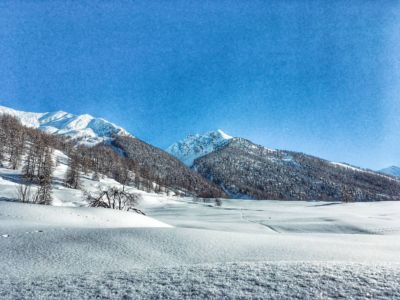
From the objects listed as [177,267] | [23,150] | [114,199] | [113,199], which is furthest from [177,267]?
[23,150]

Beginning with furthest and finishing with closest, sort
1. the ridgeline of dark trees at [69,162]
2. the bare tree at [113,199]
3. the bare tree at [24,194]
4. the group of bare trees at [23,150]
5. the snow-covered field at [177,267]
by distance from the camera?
the ridgeline of dark trees at [69,162] < the group of bare trees at [23,150] < the bare tree at [24,194] < the bare tree at [113,199] < the snow-covered field at [177,267]

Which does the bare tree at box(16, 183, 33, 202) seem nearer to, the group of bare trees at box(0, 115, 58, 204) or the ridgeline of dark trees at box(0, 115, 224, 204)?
the ridgeline of dark trees at box(0, 115, 224, 204)

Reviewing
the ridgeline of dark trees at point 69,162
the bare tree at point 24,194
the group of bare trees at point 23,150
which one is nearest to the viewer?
the bare tree at point 24,194

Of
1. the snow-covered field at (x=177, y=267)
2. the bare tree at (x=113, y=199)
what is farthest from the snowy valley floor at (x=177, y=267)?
the bare tree at (x=113, y=199)

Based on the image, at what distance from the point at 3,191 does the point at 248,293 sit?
54.7 meters

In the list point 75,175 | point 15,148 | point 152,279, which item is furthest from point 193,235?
point 15,148

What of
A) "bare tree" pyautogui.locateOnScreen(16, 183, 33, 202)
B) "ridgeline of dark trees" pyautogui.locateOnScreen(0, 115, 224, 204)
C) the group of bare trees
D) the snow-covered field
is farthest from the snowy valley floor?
the group of bare trees

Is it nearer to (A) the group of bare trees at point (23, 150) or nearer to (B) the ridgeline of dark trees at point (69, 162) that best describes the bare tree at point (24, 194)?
(B) the ridgeline of dark trees at point (69, 162)

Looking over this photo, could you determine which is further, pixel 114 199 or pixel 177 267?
pixel 114 199

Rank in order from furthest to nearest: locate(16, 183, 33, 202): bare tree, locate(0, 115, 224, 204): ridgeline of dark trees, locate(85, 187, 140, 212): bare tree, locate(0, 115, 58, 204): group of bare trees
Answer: locate(0, 115, 224, 204): ridgeline of dark trees, locate(0, 115, 58, 204): group of bare trees, locate(16, 183, 33, 202): bare tree, locate(85, 187, 140, 212): bare tree

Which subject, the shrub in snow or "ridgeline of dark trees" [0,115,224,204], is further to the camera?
"ridgeline of dark trees" [0,115,224,204]

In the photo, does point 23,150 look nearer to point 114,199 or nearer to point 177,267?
point 114,199

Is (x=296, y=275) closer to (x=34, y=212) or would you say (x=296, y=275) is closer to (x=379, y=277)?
(x=379, y=277)

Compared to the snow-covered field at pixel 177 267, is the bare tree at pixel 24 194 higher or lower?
higher
